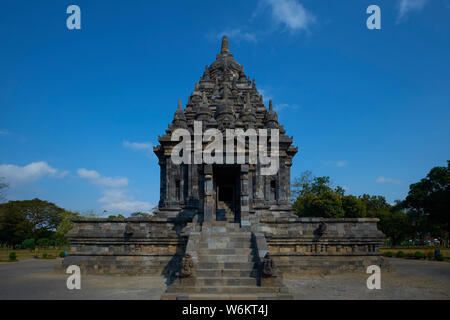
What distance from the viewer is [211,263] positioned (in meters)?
9.53

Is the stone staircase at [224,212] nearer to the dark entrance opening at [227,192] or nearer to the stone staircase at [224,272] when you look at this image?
the dark entrance opening at [227,192]

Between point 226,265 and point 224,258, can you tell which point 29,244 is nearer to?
point 224,258

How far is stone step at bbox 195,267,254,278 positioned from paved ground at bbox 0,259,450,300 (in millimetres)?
1411

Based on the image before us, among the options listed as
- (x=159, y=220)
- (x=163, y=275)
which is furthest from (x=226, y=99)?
(x=163, y=275)

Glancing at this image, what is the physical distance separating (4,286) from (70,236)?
10.7 ft

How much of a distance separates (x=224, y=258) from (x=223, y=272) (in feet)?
2.36

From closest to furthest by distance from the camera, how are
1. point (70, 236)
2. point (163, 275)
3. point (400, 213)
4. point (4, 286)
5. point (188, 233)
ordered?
point (4, 286) → point (188, 233) → point (163, 275) → point (70, 236) → point (400, 213)

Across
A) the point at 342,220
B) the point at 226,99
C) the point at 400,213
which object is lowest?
the point at 400,213

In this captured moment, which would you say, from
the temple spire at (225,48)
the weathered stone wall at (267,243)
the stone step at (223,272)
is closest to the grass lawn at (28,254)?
the weathered stone wall at (267,243)

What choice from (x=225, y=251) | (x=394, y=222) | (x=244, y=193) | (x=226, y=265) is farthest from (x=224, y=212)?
(x=394, y=222)
